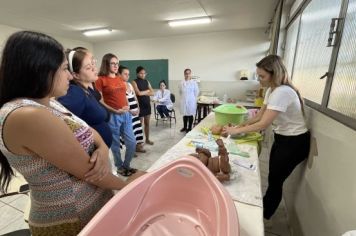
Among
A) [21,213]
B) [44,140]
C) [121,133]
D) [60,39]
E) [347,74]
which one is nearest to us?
[44,140]

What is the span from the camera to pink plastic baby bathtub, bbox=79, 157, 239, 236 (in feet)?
2.28

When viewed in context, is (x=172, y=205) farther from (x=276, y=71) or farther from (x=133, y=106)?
(x=133, y=106)

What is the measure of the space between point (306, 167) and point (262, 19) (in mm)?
4329

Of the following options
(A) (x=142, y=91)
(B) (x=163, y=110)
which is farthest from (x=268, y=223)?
(B) (x=163, y=110)

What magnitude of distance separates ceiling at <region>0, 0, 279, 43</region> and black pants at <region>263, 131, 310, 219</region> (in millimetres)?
2990

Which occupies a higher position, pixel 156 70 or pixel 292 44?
pixel 292 44

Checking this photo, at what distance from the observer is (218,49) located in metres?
6.26

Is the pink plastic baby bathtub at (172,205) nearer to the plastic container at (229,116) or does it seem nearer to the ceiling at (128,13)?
the plastic container at (229,116)

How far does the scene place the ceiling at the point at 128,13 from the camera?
3.54 metres

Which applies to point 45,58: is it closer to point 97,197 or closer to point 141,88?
point 97,197

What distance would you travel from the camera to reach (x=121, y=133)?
2.47m

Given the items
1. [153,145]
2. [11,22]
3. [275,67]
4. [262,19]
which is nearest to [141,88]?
[153,145]

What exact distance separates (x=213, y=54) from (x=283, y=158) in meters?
5.36

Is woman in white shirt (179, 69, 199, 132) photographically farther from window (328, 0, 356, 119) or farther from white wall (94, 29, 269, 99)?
window (328, 0, 356, 119)
